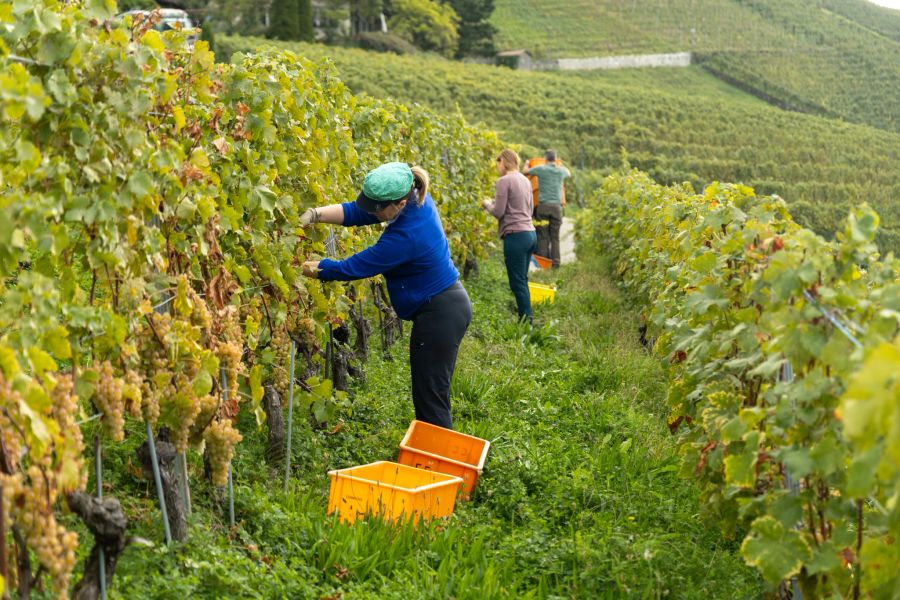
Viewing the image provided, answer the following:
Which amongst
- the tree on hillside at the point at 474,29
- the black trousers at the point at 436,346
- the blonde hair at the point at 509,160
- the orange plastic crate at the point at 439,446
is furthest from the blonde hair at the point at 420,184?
the tree on hillside at the point at 474,29

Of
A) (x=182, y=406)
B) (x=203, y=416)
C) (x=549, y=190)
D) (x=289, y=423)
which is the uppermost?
(x=182, y=406)

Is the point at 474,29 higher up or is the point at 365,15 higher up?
the point at 365,15

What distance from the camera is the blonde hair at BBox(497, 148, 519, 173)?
8.73 m

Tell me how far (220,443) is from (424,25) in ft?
185

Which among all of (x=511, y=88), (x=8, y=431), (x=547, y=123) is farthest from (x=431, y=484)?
(x=511, y=88)

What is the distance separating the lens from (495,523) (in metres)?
4.41

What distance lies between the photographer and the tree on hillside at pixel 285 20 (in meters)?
49.6

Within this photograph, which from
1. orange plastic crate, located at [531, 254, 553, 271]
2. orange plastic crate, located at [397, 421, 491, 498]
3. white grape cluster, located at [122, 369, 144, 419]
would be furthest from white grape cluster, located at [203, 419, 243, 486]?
orange plastic crate, located at [531, 254, 553, 271]

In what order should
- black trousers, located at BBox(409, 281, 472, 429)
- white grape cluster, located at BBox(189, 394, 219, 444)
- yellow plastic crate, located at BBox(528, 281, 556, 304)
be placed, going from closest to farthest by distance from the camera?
white grape cluster, located at BBox(189, 394, 219, 444) < black trousers, located at BBox(409, 281, 472, 429) < yellow plastic crate, located at BBox(528, 281, 556, 304)

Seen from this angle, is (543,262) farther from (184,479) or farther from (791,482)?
(791,482)

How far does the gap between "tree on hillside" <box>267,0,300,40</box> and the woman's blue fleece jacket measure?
47190mm

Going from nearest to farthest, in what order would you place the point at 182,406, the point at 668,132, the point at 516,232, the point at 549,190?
1. the point at 182,406
2. the point at 516,232
3. the point at 549,190
4. the point at 668,132

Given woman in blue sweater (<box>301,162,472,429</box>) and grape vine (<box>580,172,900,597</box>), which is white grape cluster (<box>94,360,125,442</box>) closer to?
woman in blue sweater (<box>301,162,472,429</box>)

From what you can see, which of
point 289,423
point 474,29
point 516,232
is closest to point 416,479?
point 289,423
